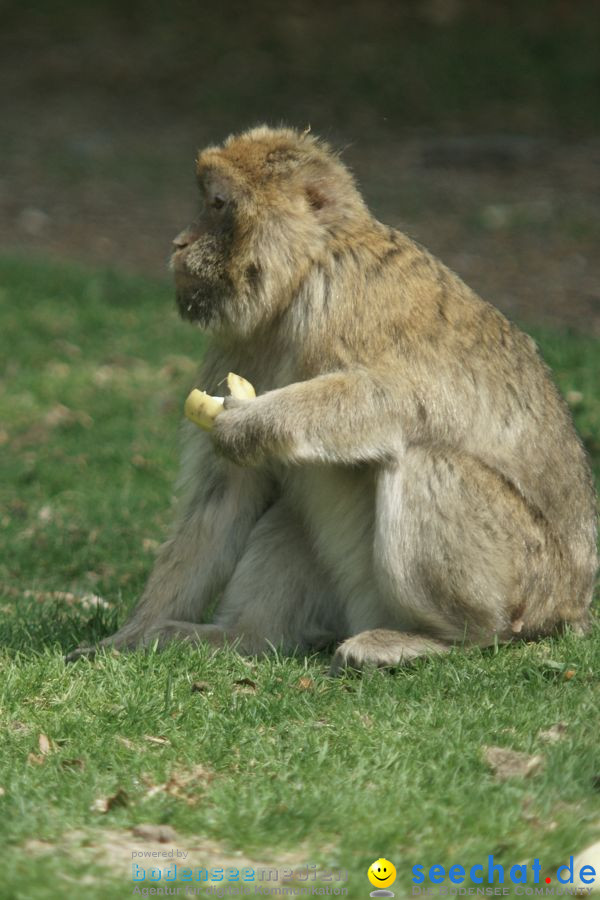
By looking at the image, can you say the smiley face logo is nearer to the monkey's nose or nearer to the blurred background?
the monkey's nose

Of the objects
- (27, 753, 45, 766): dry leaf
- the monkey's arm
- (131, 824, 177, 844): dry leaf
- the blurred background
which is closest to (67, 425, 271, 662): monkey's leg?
the monkey's arm

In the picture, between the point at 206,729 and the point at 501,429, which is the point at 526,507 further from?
the point at 206,729

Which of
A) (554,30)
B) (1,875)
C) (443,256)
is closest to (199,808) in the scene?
(1,875)

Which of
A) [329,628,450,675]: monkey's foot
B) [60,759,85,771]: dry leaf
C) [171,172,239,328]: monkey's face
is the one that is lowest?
[60,759,85,771]: dry leaf

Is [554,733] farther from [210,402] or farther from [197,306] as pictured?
[197,306]

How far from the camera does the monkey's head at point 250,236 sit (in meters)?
5.39

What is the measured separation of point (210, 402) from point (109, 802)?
174 centimetres

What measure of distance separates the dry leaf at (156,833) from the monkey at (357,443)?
142 cm

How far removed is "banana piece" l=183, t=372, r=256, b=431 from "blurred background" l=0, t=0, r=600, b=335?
232 inches

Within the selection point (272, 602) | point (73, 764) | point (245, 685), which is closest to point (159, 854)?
point (73, 764)

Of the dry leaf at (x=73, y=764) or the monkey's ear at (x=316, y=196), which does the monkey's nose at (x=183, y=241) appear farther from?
the dry leaf at (x=73, y=764)

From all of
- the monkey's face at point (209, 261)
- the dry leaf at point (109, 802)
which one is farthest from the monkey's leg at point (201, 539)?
the dry leaf at point (109, 802)

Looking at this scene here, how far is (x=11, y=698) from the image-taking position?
194 inches

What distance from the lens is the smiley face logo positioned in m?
3.66
